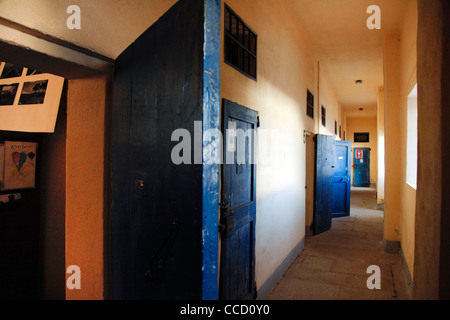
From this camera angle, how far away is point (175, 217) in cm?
124

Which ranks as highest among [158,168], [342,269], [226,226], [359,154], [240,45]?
[240,45]

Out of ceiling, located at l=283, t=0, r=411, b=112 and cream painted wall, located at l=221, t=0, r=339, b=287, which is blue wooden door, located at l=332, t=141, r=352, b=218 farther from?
cream painted wall, located at l=221, t=0, r=339, b=287

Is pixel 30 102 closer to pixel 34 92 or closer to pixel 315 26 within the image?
pixel 34 92

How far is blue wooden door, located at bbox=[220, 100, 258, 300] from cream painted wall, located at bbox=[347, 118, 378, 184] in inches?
604

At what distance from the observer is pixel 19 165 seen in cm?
274

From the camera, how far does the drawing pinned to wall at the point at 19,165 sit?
268 centimetres

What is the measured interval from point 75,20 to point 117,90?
0.40 m

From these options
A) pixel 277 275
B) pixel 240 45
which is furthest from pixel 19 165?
pixel 277 275

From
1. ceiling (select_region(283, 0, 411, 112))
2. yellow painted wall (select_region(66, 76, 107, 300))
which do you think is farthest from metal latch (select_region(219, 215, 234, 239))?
ceiling (select_region(283, 0, 411, 112))

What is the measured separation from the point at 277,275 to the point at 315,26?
445 centimetres

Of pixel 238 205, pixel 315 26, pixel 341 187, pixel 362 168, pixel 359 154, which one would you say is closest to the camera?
pixel 238 205

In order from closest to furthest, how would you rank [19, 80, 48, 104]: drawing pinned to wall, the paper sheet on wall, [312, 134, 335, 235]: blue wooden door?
the paper sheet on wall → [19, 80, 48, 104]: drawing pinned to wall → [312, 134, 335, 235]: blue wooden door

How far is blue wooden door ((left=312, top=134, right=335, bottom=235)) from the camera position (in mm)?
6188

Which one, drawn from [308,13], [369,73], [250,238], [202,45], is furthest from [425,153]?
[369,73]
